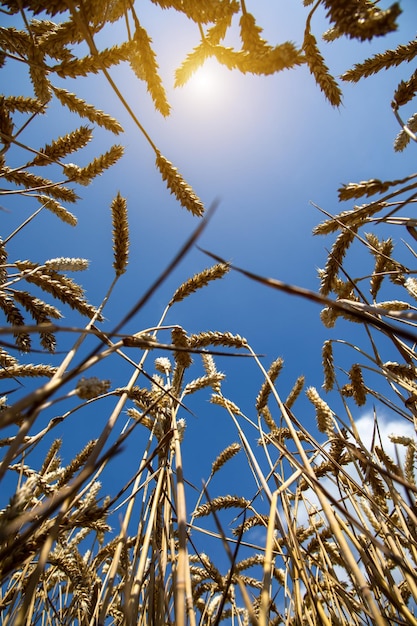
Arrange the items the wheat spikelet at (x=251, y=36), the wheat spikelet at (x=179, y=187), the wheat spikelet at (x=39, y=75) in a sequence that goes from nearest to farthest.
→ the wheat spikelet at (x=251, y=36) → the wheat spikelet at (x=39, y=75) → the wheat spikelet at (x=179, y=187)

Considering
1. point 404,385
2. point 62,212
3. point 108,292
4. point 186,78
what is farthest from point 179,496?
point 62,212

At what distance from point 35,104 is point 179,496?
78.4 inches

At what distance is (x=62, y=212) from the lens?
2502 millimetres

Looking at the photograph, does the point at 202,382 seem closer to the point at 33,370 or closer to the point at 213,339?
the point at 213,339

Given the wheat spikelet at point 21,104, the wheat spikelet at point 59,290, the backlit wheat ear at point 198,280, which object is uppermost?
the wheat spikelet at point 21,104

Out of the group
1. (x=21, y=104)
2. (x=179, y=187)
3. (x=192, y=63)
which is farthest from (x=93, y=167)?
(x=192, y=63)

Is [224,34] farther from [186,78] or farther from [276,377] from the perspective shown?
[276,377]

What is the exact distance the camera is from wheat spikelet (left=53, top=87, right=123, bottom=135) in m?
1.77

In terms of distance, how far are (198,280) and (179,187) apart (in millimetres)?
566

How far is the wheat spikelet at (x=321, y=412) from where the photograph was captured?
2.52 meters

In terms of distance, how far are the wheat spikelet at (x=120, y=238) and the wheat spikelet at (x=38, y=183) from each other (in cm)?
42

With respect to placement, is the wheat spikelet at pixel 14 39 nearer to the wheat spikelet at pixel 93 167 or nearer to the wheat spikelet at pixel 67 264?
the wheat spikelet at pixel 93 167

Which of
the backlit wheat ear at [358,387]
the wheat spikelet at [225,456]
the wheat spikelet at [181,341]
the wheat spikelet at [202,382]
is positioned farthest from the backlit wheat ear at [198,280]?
the wheat spikelet at [225,456]

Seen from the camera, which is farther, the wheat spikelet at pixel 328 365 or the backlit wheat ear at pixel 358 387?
the wheat spikelet at pixel 328 365
